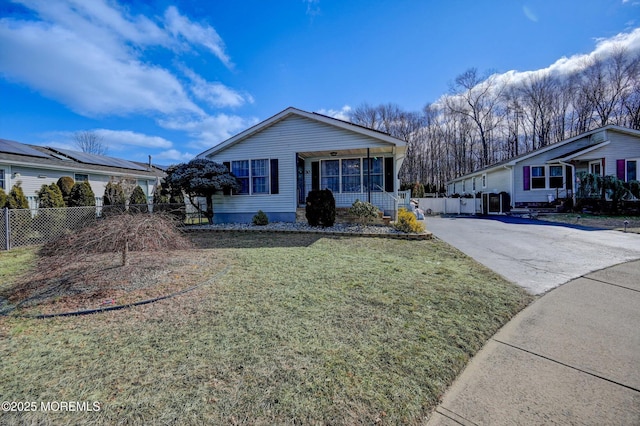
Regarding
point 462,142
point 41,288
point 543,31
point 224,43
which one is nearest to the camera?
point 41,288

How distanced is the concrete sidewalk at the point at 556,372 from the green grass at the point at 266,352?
0.17 meters

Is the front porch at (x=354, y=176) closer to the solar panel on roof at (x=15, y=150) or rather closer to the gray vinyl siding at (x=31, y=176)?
the gray vinyl siding at (x=31, y=176)

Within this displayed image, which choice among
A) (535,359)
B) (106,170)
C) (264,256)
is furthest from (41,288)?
(106,170)

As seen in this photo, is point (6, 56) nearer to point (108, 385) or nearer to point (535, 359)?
point (108, 385)

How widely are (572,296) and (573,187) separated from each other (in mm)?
17863

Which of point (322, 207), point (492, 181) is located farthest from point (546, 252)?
point (492, 181)

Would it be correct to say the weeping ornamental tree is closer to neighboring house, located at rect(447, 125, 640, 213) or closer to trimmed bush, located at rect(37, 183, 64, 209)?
trimmed bush, located at rect(37, 183, 64, 209)

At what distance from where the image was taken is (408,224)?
945cm

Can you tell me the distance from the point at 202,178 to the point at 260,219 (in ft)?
9.99

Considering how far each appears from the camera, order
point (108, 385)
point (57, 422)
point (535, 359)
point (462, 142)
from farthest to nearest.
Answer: point (462, 142)
point (535, 359)
point (108, 385)
point (57, 422)

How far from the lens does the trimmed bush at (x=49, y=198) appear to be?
35.5 ft

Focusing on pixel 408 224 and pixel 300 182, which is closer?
pixel 408 224

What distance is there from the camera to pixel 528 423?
1787 mm

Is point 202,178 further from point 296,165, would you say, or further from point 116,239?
point 116,239
